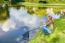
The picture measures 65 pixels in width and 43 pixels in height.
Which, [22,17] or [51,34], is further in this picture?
[22,17]

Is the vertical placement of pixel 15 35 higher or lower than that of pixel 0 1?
lower

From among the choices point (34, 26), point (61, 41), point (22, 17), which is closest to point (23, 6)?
point (22, 17)

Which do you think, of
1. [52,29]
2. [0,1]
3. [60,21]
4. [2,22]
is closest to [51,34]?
[52,29]

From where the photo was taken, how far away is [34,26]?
6.61ft

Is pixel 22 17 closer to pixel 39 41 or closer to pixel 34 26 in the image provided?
pixel 34 26

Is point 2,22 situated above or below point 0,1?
below

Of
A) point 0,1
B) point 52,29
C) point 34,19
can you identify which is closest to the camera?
point 52,29

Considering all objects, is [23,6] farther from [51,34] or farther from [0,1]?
[51,34]

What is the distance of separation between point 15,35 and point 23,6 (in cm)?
44

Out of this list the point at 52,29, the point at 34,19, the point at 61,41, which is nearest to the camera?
the point at 61,41

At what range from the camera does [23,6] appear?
2264mm

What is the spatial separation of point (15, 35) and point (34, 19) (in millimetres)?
260

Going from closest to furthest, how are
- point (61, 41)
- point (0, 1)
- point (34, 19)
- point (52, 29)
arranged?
1. point (61, 41)
2. point (52, 29)
3. point (34, 19)
4. point (0, 1)

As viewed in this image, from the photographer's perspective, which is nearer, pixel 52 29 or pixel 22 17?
pixel 52 29
